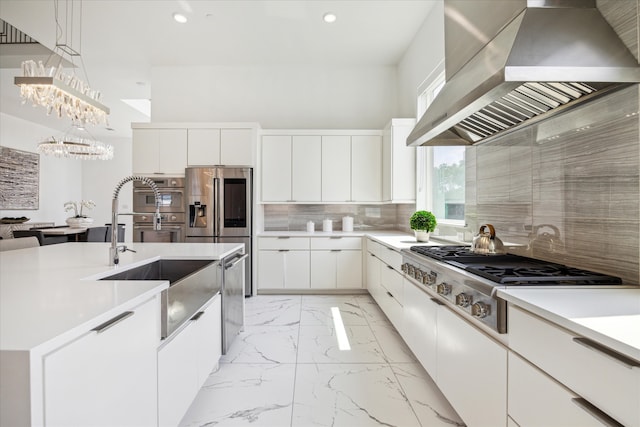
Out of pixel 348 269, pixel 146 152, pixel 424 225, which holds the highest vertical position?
pixel 146 152

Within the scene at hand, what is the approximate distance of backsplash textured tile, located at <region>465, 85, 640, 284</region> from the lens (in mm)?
1267

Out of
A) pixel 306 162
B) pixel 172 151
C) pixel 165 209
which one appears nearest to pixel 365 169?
pixel 306 162

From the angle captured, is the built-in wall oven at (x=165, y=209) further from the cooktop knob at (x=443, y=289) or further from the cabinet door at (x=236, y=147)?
the cooktop knob at (x=443, y=289)

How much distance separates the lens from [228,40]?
4.05 meters

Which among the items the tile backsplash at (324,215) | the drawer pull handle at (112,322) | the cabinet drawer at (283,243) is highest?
the tile backsplash at (324,215)

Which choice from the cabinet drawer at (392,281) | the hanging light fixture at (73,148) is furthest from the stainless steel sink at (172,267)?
the hanging light fixture at (73,148)

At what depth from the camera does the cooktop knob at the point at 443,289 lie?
1593 mm

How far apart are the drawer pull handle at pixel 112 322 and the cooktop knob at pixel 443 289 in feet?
4.66

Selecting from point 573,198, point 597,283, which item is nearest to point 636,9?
point 573,198

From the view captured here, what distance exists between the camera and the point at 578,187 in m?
1.50

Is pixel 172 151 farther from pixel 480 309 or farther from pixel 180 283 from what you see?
pixel 480 309

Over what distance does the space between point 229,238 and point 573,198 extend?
365 cm

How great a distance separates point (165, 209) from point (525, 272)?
4145mm

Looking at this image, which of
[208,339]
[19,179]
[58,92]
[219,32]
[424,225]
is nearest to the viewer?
[208,339]
